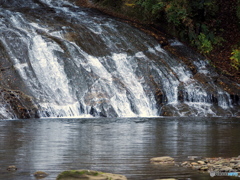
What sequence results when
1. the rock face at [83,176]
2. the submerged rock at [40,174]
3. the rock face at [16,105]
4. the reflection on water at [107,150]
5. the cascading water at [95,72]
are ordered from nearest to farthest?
the rock face at [83,176], the submerged rock at [40,174], the reflection on water at [107,150], the rock face at [16,105], the cascading water at [95,72]

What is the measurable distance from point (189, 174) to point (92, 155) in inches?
97.2

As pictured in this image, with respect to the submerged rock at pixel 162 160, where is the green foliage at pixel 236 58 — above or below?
above

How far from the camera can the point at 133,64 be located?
25.7m

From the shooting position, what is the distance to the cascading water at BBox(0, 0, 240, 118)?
71.6 ft

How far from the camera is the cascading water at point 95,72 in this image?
859 inches

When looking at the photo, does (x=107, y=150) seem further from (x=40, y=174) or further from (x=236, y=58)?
(x=236, y=58)

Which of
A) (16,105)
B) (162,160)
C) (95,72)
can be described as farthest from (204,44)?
(162,160)

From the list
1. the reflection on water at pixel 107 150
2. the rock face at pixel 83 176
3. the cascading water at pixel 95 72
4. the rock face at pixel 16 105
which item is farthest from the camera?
the cascading water at pixel 95 72

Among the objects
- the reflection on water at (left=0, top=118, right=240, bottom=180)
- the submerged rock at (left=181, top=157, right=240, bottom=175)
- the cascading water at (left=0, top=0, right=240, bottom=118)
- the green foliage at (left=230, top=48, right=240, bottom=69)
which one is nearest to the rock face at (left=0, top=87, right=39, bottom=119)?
the cascading water at (left=0, top=0, right=240, bottom=118)

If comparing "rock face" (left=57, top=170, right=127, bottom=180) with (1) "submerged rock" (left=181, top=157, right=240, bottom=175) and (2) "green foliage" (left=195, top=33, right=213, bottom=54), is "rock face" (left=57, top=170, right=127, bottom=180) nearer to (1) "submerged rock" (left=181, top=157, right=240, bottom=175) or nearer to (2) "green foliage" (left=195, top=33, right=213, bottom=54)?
(1) "submerged rock" (left=181, top=157, right=240, bottom=175)

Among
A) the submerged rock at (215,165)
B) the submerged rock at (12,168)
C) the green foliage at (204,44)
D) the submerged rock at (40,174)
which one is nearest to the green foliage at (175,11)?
the green foliage at (204,44)

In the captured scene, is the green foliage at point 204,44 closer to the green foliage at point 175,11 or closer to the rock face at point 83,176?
the green foliage at point 175,11

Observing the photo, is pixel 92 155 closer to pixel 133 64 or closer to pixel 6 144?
pixel 6 144

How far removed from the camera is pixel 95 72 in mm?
24094
